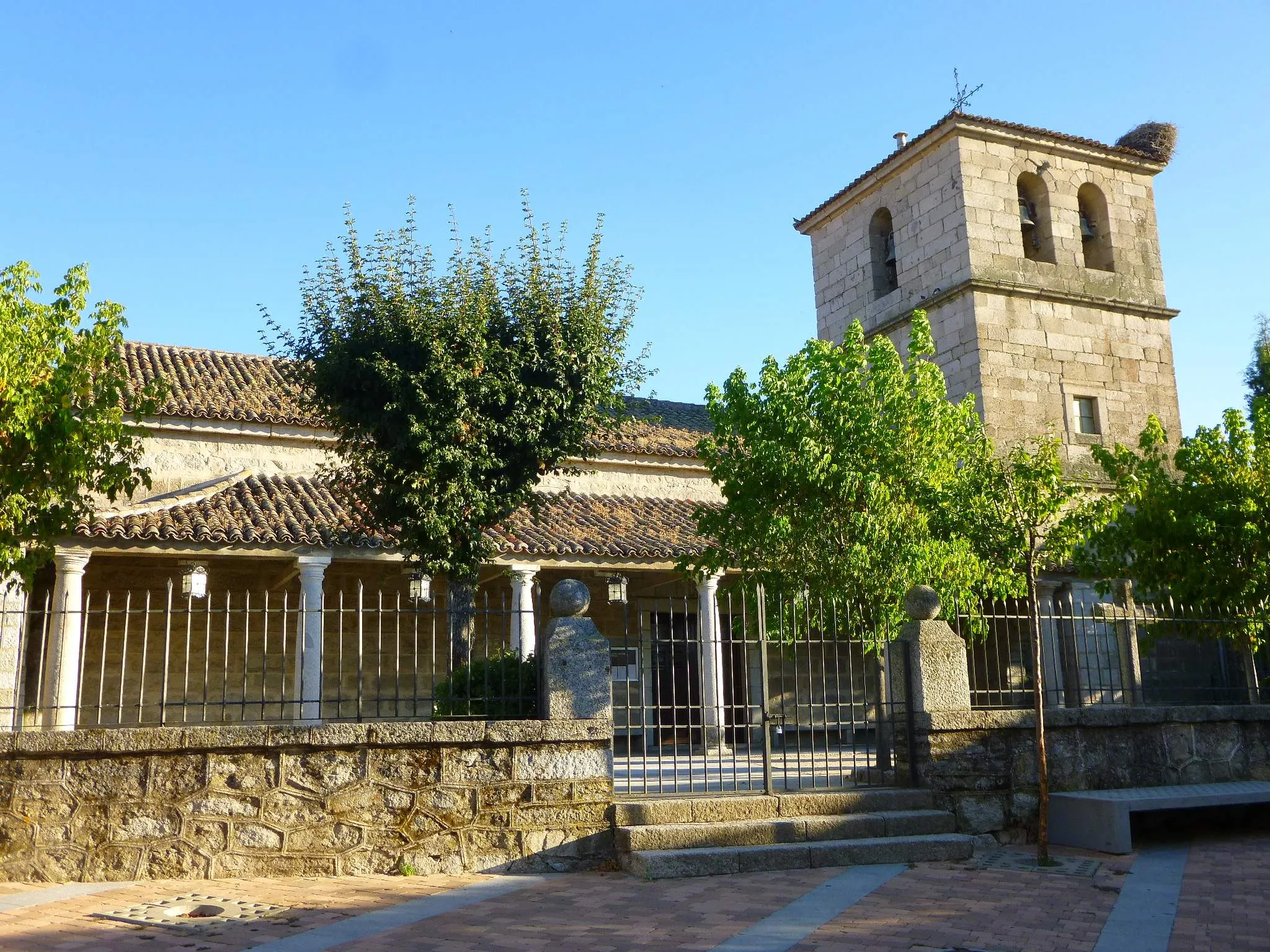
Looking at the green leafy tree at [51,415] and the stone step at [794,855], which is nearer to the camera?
the stone step at [794,855]

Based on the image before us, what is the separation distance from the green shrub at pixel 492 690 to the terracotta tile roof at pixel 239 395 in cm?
707

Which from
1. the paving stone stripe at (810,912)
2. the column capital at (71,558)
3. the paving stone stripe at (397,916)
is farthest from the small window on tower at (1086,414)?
the column capital at (71,558)

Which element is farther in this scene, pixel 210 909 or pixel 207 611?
pixel 207 611

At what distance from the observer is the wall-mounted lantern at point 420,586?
937cm

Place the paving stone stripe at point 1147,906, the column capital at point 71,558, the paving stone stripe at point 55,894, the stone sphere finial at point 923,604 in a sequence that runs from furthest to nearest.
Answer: the column capital at point 71,558 < the stone sphere finial at point 923,604 < the paving stone stripe at point 55,894 < the paving stone stripe at point 1147,906

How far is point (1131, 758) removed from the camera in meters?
8.51

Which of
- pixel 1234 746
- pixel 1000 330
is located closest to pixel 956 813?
pixel 1234 746

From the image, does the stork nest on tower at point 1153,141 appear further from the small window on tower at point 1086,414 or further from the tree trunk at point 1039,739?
the tree trunk at point 1039,739

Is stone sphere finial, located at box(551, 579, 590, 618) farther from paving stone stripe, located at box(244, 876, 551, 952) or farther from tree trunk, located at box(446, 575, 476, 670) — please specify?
paving stone stripe, located at box(244, 876, 551, 952)

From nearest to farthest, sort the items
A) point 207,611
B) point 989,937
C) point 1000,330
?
point 989,937
point 207,611
point 1000,330

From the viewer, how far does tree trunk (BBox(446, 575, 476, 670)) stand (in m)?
9.62

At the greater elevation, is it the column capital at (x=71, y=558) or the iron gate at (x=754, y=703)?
the column capital at (x=71, y=558)

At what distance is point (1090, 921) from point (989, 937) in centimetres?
75

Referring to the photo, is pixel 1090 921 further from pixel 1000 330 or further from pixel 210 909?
pixel 1000 330
